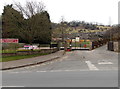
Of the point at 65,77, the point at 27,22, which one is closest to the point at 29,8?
the point at 27,22

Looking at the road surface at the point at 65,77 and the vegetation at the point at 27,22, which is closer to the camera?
the road surface at the point at 65,77

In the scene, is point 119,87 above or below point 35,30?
below

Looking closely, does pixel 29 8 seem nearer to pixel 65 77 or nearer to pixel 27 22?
pixel 27 22

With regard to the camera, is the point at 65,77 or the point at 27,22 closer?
the point at 65,77

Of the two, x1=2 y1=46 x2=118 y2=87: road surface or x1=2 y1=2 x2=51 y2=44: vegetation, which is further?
x1=2 y1=2 x2=51 y2=44: vegetation

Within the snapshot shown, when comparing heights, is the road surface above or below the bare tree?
below

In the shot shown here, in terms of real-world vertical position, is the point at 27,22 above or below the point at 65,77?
above

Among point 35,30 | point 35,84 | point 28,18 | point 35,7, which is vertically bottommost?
point 35,84

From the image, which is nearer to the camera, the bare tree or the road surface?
the road surface

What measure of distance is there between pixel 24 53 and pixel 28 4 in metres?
6.40

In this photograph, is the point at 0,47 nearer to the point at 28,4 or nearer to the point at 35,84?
the point at 28,4

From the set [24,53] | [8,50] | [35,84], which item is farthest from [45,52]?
[35,84]

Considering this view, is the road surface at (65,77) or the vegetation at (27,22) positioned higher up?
the vegetation at (27,22)

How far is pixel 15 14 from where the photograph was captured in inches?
909
